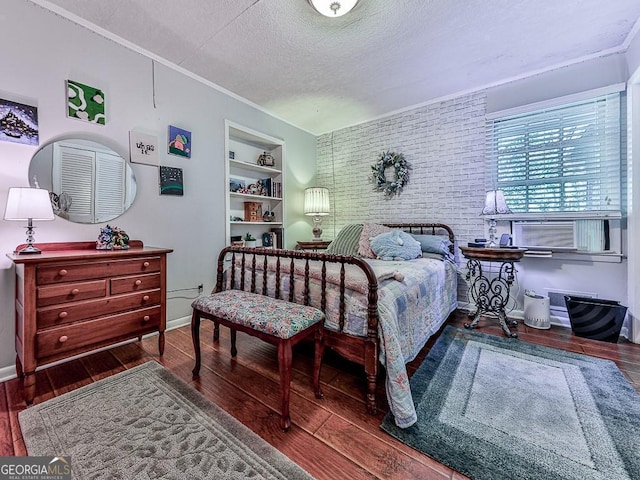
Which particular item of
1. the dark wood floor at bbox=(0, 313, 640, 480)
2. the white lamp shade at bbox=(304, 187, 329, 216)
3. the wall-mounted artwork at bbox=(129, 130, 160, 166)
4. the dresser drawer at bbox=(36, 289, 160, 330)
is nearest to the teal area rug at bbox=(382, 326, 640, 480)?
the dark wood floor at bbox=(0, 313, 640, 480)

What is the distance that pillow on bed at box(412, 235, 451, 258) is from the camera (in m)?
2.96

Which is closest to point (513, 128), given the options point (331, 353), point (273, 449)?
point (331, 353)

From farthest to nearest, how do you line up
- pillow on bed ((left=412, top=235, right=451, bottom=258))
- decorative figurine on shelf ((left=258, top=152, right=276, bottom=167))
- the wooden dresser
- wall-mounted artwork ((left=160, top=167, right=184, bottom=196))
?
decorative figurine on shelf ((left=258, top=152, right=276, bottom=167))
pillow on bed ((left=412, top=235, right=451, bottom=258))
wall-mounted artwork ((left=160, top=167, right=184, bottom=196))
the wooden dresser

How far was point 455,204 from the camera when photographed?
3277 mm

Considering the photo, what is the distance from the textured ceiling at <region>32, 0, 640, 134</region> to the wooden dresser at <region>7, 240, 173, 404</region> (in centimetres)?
184

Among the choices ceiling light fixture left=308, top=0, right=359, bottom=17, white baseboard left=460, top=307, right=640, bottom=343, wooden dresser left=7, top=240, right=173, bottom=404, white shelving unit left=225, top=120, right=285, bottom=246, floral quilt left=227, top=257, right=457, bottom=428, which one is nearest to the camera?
floral quilt left=227, top=257, right=457, bottom=428

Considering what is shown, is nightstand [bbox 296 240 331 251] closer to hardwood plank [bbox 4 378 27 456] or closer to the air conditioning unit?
the air conditioning unit

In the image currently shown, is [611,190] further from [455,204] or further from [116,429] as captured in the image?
[116,429]

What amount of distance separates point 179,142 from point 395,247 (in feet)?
8.16

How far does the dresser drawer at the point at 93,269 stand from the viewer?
1601mm

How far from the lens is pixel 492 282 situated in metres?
2.91

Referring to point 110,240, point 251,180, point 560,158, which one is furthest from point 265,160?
point 560,158

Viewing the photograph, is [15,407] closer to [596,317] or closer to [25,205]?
[25,205]

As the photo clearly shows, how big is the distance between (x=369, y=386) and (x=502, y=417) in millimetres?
726
